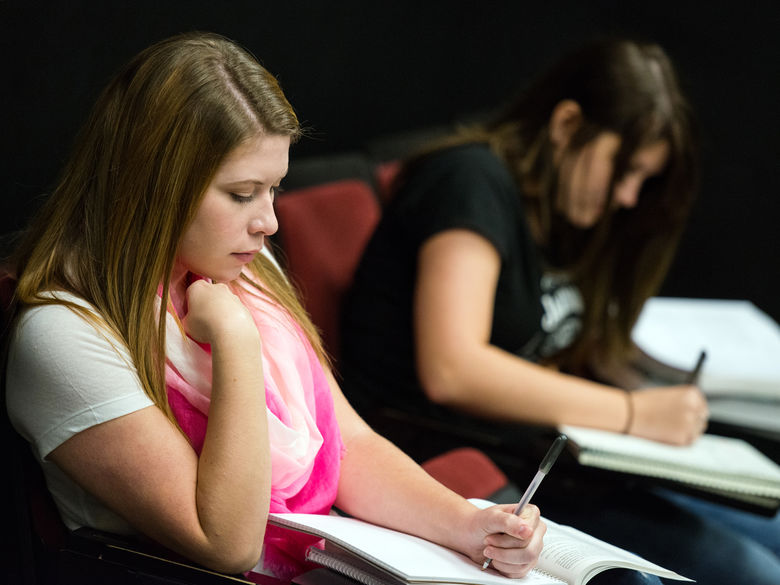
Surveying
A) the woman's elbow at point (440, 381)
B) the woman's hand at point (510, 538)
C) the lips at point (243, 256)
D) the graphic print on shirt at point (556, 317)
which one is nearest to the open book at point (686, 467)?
the woman's elbow at point (440, 381)

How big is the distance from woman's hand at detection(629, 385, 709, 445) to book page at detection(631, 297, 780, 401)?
0.22m

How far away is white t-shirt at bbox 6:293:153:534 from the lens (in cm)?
81

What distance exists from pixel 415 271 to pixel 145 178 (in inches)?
27.6

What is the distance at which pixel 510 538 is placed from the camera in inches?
34.1

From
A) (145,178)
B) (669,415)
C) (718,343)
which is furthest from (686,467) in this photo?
(145,178)

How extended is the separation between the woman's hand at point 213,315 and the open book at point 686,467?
24.5 inches

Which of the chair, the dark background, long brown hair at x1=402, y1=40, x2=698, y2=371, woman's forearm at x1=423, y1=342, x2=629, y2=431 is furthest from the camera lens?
the dark background

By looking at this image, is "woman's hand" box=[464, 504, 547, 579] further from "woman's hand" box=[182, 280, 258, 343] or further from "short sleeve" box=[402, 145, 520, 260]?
"short sleeve" box=[402, 145, 520, 260]

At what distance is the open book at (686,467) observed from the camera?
126 cm

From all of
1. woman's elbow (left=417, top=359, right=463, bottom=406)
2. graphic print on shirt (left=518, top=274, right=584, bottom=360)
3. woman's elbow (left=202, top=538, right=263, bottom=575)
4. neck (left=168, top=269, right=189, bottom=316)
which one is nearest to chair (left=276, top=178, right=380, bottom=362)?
woman's elbow (left=417, top=359, right=463, bottom=406)

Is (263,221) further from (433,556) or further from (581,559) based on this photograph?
(581,559)

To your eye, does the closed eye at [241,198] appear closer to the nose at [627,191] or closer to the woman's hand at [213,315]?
the woman's hand at [213,315]

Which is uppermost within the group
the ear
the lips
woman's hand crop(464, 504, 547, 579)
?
the ear

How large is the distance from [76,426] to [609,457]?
0.77 m
